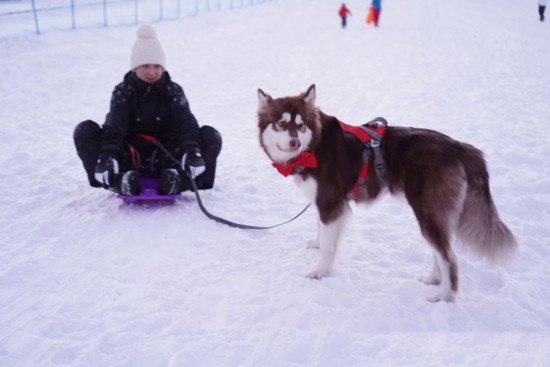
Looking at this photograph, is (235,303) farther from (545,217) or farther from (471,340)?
(545,217)

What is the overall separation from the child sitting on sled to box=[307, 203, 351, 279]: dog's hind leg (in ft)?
4.91

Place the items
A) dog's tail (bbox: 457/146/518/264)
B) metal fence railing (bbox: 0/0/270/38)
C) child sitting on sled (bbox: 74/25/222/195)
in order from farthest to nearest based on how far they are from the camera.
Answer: metal fence railing (bbox: 0/0/270/38) → child sitting on sled (bbox: 74/25/222/195) → dog's tail (bbox: 457/146/518/264)

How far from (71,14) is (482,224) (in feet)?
52.9

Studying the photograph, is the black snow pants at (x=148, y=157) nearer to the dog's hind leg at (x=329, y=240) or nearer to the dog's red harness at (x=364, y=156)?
the dog's red harness at (x=364, y=156)

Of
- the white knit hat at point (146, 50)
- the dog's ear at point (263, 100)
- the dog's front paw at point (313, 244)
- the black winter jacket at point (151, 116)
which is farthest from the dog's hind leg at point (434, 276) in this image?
the white knit hat at point (146, 50)

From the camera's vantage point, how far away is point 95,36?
13766 millimetres

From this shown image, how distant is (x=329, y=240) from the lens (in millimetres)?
3389

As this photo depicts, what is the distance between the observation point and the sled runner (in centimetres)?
426

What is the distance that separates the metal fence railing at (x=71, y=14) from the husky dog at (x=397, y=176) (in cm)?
1146

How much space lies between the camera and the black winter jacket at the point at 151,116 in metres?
4.35

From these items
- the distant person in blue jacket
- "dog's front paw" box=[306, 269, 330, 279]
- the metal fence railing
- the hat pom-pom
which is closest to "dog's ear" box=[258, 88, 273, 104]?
"dog's front paw" box=[306, 269, 330, 279]

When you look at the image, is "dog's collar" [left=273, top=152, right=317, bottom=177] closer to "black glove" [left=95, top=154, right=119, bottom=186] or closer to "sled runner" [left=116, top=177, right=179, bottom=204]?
"sled runner" [left=116, top=177, right=179, bottom=204]

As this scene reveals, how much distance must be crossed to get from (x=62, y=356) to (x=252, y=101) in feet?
23.9

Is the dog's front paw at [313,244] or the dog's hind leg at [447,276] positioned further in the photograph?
the dog's front paw at [313,244]
